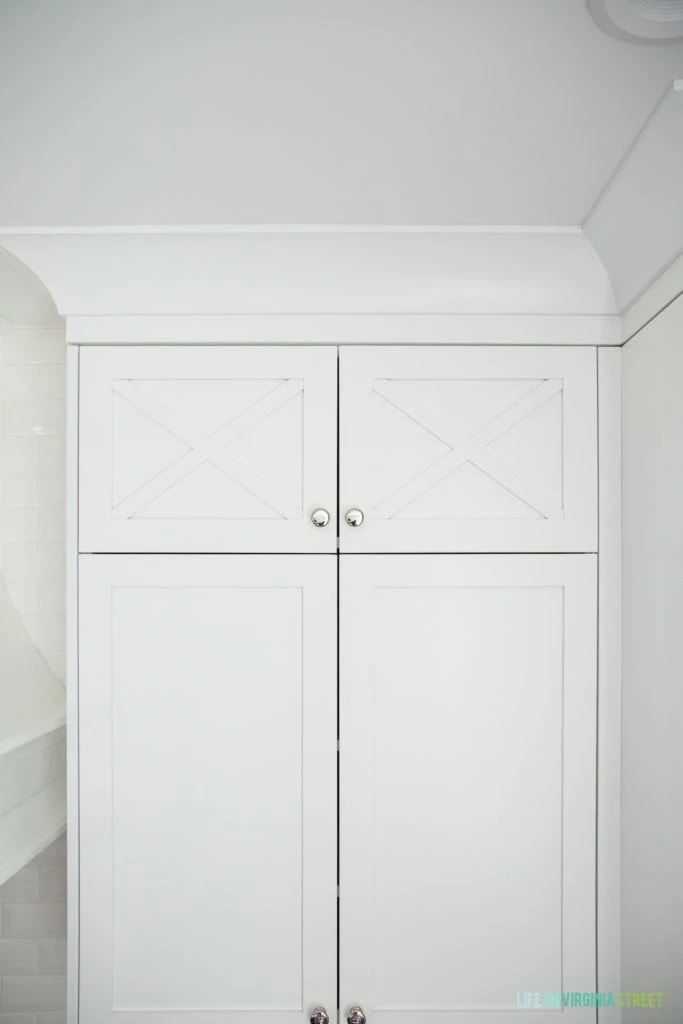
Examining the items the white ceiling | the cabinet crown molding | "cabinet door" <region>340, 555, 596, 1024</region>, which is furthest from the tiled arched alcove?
"cabinet door" <region>340, 555, 596, 1024</region>

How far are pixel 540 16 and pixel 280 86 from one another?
34cm

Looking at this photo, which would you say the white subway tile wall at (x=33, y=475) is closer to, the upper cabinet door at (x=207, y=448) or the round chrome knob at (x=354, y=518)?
the upper cabinet door at (x=207, y=448)

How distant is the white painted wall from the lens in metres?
1.26

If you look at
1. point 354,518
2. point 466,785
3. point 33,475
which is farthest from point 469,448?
point 33,475

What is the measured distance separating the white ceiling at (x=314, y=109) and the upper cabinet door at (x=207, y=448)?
0.91 ft

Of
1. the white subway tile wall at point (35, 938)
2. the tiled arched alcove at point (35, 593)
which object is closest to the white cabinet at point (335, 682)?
the tiled arched alcove at point (35, 593)

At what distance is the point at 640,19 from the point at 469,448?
0.79 metres

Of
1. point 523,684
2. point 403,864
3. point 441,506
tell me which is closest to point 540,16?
point 441,506

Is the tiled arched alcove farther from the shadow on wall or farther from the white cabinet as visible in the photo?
the white cabinet

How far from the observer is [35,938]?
6.18 ft

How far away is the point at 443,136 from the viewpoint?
116 cm

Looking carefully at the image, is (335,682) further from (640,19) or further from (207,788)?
(640,19)

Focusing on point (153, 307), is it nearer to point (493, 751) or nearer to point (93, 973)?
point (493, 751)

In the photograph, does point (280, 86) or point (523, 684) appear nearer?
point (280, 86)
